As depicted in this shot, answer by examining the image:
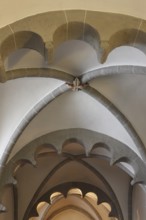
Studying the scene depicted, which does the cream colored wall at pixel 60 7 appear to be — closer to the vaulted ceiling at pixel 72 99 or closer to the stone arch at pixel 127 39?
the vaulted ceiling at pixel 72 99

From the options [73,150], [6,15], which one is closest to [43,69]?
[6,15]

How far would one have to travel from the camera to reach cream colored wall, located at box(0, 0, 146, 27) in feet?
17.2

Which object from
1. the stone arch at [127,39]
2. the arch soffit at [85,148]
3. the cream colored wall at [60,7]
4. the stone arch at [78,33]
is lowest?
the stone arch at [127,39]

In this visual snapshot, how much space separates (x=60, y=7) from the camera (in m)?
5.30

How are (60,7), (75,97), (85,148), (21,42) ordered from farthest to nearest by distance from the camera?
1. (85,148)
2. (75,97)
3. (21,42)
4. (60,7)

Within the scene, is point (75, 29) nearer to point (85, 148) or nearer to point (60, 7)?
point (60, 7)

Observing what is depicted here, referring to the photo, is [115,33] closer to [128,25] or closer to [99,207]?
[128,25]

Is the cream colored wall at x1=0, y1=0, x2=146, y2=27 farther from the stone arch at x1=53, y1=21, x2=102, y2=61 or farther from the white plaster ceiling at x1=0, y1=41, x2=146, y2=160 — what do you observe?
the white plaster ceiling at x1=0, y1=41, x2=146, y2=160

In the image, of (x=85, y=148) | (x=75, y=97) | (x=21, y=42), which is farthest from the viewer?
(x=85, y=148)

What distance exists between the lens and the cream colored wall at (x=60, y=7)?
207 inches

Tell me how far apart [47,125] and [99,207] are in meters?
7.71

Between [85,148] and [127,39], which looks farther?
[85,148]

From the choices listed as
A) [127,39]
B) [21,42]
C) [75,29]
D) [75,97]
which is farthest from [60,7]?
[75,97]

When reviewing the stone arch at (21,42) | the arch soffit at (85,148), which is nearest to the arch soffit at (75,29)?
the stone arch at (21,42)
